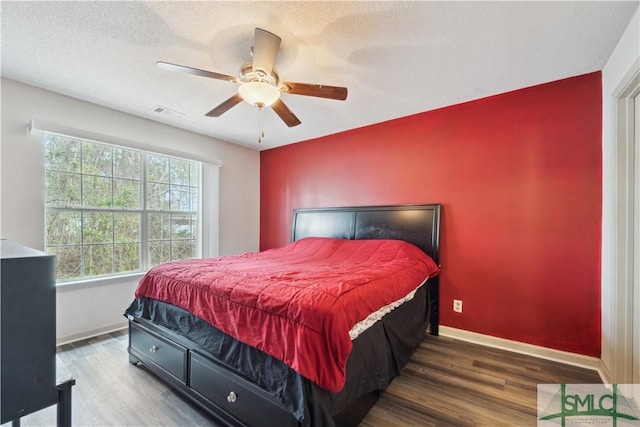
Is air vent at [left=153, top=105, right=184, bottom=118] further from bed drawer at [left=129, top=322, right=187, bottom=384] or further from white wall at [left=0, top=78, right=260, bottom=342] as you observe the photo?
bed drawer at [left=129, top=322, right=187, bottom=384]

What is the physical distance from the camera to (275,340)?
137 cm

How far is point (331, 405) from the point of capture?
1.31 meters

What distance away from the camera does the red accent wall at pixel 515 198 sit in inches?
90.6

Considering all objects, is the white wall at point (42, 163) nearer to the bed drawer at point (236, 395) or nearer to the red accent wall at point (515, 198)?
the bed drawer at point (236, 395)

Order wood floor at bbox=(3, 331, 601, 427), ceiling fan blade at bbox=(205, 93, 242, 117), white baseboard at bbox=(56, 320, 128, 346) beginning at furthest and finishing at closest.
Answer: white baseboard at bbox=(56, 320, 128, 346)
ceiling fan blade at bbox=(205, 93, 242, 117)
wood floor at bbox=(3, 331, 601, 427)

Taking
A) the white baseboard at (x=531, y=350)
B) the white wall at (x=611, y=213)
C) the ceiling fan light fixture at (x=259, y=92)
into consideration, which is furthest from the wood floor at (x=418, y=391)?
the ceiling fan light fixture at (x=259, y=92)

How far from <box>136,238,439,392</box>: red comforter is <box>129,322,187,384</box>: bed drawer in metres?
0.30

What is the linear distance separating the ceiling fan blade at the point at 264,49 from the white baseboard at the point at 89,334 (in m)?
3.07

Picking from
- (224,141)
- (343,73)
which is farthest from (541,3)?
(224,141)

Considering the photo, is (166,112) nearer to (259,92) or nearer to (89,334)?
(259,92)

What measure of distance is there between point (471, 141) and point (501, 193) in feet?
1.96

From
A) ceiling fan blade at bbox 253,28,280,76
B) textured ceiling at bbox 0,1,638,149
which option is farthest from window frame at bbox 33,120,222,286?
ceiling fan blade at bbox 253,28,280,76

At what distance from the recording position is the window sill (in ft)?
8.92

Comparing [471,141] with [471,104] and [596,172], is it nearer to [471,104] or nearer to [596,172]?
[471,104]
